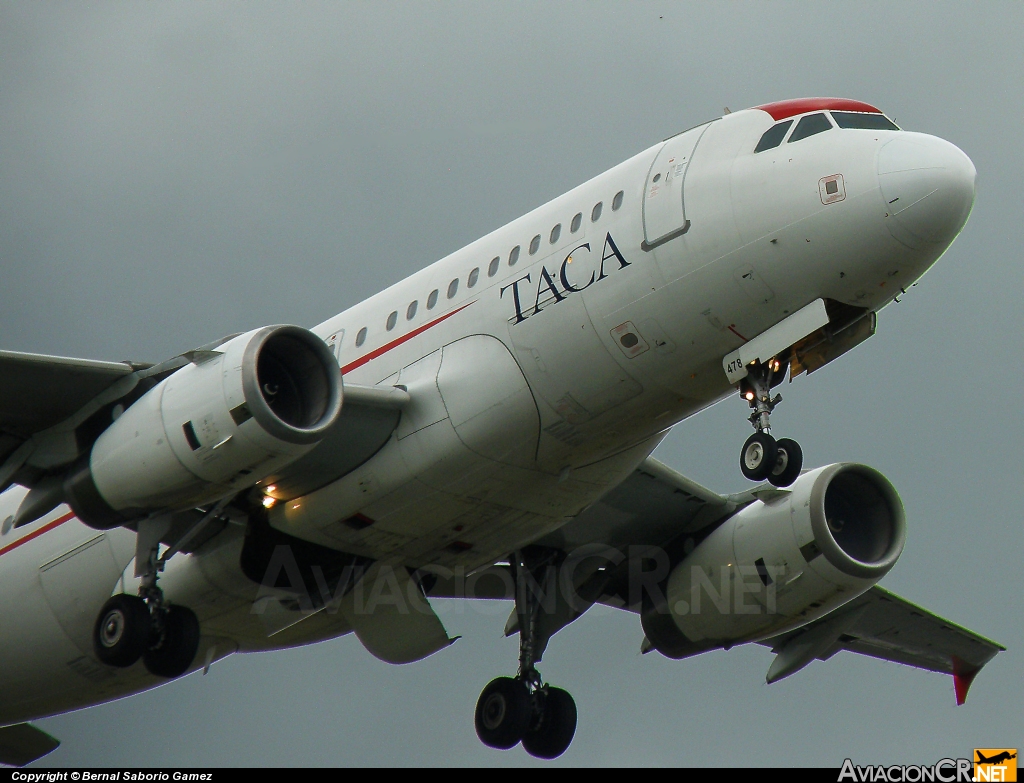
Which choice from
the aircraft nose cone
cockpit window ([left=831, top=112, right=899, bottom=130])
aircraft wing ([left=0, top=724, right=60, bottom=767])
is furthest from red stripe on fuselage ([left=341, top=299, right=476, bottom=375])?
aircraft wing ([left=0, top=724, right=60, bottom=767])

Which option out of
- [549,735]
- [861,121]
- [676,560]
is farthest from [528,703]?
[861,121]

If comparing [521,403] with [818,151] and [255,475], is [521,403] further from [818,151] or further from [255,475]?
[818,151]

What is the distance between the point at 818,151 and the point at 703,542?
24.1 ft

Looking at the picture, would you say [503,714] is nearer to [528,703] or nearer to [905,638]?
[528,703]

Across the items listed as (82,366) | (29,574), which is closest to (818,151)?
(82,366)

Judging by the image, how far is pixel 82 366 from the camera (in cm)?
1822

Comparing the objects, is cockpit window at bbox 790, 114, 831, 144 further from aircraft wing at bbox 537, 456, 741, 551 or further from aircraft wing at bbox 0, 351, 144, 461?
aircraft wing at bbox 0, 351, 144, 461

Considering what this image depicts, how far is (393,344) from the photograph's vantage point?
19.2 meters

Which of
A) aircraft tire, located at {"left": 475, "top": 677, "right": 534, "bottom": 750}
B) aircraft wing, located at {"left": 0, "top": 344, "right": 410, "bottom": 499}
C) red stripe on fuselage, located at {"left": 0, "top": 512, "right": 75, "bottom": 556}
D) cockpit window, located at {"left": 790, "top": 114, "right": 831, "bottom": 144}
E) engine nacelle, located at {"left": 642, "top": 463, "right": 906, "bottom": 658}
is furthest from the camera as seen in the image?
aircraft tire, located at {"left": 475, "top": 677, "right": 534, "bottom": 750}

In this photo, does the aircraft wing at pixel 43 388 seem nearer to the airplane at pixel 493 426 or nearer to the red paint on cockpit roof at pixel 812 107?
the airplane at pixel 493 426

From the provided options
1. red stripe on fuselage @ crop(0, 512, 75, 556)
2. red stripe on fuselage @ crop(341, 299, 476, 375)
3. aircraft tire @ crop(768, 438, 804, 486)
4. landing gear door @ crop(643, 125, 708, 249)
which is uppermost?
landing gear door @ crop(643, 125, 708, 249)

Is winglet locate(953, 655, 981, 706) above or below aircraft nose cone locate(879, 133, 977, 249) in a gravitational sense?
below

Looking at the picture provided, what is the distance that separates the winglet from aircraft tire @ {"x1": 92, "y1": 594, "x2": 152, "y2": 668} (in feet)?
43.3

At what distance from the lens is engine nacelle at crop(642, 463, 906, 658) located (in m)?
21.0
